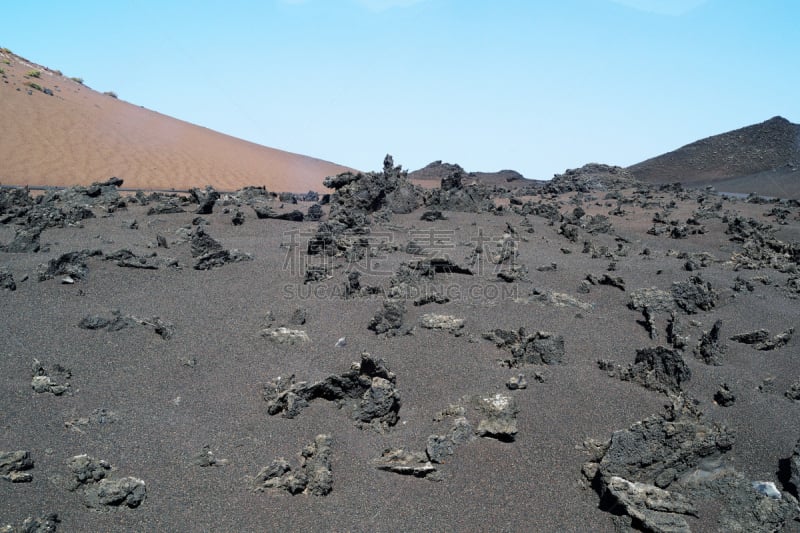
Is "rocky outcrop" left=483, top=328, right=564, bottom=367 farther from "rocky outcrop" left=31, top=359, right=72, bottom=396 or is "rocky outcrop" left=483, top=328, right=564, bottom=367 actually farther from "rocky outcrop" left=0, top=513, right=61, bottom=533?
"rocky outcrop" left=31, top=359, right=72, bottom=396

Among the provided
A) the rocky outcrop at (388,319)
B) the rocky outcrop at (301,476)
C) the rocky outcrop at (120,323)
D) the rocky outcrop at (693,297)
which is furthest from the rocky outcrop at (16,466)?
the rocky outcrop at (693,297)

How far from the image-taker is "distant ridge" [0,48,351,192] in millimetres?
22305

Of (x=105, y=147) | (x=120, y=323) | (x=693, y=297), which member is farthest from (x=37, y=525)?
(x=105, y=147)

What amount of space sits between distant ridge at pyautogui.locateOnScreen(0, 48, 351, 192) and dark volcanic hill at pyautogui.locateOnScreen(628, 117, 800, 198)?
24640 millimetres

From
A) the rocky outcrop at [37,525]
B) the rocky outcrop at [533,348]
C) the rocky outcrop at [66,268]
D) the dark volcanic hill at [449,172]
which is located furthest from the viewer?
the dark volcanic hill at [449,172]

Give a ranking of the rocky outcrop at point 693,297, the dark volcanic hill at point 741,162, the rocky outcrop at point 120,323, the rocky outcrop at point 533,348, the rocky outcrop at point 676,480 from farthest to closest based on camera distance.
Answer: the dark volcanic hill at point 741,162 → the rocky outcrop at point 693,297 → the rocky outcrop at point 120,323 → the rocky outcrop at point 533,348 → the rocky outcrop at point 676,480

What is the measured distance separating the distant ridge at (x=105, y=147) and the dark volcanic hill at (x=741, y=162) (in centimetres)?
2464

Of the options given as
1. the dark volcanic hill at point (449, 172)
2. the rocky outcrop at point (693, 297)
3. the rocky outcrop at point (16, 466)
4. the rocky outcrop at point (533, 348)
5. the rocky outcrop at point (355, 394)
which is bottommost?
the rocky outcrop at point (16, 466)

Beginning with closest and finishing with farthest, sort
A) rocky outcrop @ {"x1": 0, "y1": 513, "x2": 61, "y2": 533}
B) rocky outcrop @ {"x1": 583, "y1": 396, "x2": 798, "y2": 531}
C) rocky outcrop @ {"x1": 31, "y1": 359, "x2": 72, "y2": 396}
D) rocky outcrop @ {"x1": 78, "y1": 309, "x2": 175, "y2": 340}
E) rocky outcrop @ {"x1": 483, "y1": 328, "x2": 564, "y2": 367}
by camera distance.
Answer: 1. rocky outcrop @ {"x1": 0, "y1": 513, "x2": 61, "y2": 533}
2. rocky outcrop @ {"x1": 583, "y1": 396, "x2": 798, "y2": 531}
3. rocky outcrop @ {"x1": 31, "y1": 359, "x2": 72, "y2": 396}
4. rocky outcrop @ {"x1": 483, "y1": 328, "x2": 564, "y2": 367}
5. rocky outcrop @ {"x1": 78, "y1": 309, "x2": 175, "y2": 340}

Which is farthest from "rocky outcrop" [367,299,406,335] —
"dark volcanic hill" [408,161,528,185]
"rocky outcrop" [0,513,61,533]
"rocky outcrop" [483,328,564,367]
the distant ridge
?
"dark volcanic hill" [408,161,528,185]

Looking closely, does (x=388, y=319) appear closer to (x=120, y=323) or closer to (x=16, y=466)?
(x=120, y=323)

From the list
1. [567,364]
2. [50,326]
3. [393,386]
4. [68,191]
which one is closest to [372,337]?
[393,386]

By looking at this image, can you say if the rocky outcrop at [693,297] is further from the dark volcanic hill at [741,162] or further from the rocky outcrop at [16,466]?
the dark volcanic hill at [741,162]

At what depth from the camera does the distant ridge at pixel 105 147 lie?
22305mm
